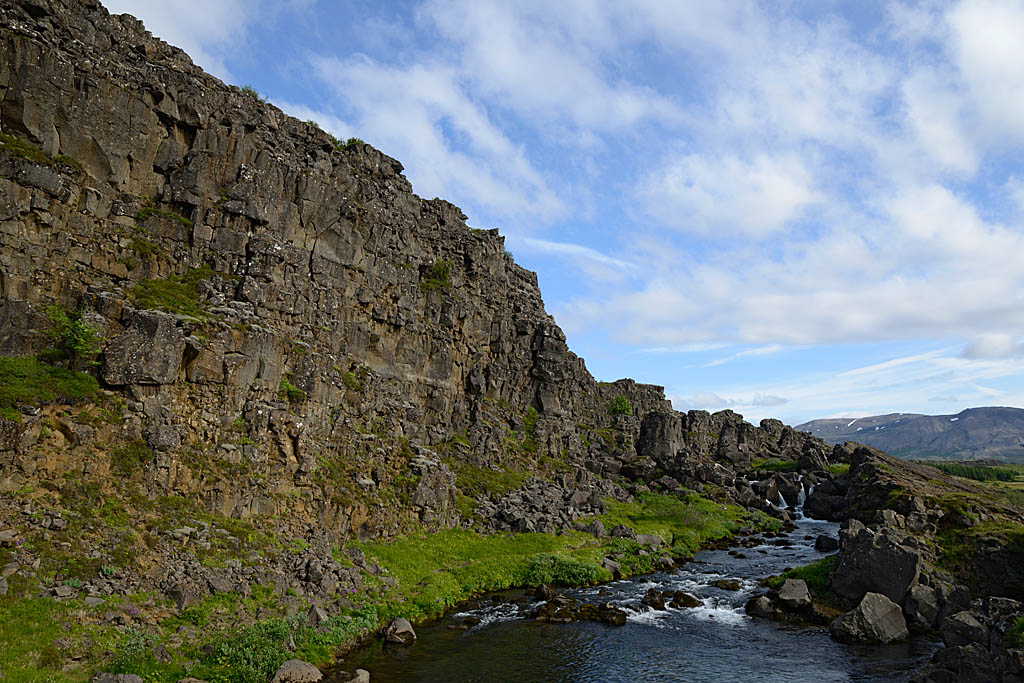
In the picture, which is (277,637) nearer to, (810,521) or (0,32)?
(0,32)

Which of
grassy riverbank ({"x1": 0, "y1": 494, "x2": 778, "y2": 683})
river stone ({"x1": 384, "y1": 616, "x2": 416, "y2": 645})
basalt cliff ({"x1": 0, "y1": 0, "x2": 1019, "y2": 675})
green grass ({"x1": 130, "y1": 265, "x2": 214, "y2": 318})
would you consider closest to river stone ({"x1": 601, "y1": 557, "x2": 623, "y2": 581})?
grassy riverbank ({"x1": 0, "y1": 494, "x2": 778, "y2": 683})

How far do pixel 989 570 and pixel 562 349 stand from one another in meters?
68.6

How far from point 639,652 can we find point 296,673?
20135 mm

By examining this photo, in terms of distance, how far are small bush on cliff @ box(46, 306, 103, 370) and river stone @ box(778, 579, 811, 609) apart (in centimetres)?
5067

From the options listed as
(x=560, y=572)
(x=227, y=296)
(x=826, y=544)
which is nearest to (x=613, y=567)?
(x=560, y=572)

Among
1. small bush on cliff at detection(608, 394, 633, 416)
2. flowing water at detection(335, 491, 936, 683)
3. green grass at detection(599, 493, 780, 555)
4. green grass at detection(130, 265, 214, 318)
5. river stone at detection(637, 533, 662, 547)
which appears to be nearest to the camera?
flowing water at detection(335, 491, 936, 683)

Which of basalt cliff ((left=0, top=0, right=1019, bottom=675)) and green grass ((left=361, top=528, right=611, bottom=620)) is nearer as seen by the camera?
basalt cliff ((left=0, top=0, right=1019, bottom=675))

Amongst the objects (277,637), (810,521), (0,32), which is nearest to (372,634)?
(277,637)

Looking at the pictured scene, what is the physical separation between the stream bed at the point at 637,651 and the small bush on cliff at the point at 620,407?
302ft

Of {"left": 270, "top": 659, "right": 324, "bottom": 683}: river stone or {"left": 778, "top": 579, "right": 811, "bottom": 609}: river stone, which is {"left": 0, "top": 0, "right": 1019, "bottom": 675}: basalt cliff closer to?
{"left": 270, "top": 659, "right": 324, "bottom": 683}: river stone

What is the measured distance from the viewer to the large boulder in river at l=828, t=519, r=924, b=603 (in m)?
38.9

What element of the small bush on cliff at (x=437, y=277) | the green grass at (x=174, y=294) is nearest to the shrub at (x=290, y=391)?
the green grass at (x=174, y=294)

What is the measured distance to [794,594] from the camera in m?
41.6

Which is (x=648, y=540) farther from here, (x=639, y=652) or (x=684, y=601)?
(x=639, y=652)
